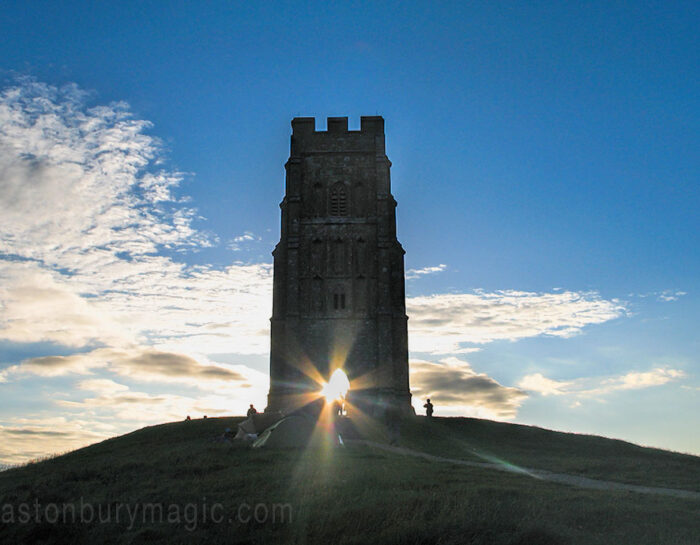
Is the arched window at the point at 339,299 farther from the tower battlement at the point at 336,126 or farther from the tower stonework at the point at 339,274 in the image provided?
the tower battlement at the point at 336,126

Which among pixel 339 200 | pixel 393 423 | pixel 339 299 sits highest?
pixel 339 200

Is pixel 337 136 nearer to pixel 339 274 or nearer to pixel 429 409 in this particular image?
pixel 339 274

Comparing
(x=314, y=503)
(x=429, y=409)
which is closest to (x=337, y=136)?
(x=429, y=409)

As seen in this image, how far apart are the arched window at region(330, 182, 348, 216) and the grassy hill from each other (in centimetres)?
2253

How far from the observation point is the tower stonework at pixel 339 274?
3847cm

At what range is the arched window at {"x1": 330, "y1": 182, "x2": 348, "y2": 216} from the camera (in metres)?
41.8

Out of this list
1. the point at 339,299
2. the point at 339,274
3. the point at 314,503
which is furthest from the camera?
the point at 339,274

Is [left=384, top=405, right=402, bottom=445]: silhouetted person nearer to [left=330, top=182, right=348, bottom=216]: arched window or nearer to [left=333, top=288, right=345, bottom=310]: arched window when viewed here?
[left=333, top=288, right=345, bottom=310]: arched window

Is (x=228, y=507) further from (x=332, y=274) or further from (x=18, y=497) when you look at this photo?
(x=332, y=274)

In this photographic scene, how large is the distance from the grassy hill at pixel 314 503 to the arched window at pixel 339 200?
887 inches

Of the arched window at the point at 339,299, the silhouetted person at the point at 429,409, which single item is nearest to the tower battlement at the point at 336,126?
the arched window at the point at 339,299

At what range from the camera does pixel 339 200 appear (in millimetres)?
41875

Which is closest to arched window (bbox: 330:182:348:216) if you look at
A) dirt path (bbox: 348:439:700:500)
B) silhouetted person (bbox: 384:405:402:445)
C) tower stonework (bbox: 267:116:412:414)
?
tower stonework (bbox: 267:116:412:414)

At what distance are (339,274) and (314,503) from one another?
27734 millimetres
